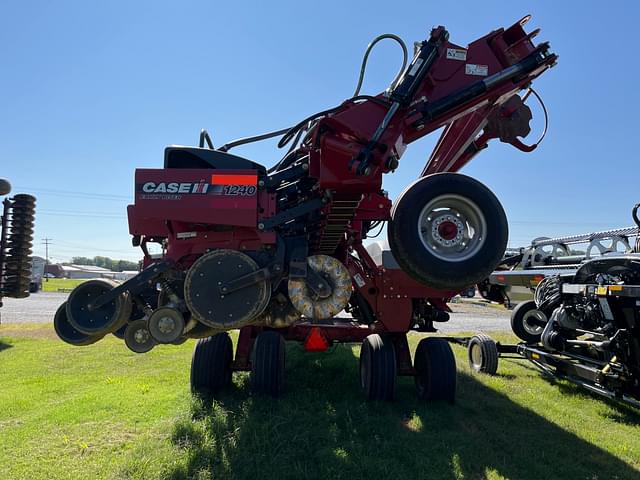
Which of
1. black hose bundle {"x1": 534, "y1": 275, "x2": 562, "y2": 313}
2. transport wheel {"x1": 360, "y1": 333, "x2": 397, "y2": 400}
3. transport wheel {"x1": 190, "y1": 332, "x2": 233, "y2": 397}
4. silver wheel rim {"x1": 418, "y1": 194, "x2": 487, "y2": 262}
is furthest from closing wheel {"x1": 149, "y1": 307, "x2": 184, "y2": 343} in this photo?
black hose bundle {"x1": 534, "y1": 275, "x2": 562, "y2": 313}

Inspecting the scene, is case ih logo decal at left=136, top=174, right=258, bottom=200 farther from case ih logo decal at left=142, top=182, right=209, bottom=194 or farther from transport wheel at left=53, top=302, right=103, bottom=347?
transport wheel at left=53, top=302, right=103, bottom=347

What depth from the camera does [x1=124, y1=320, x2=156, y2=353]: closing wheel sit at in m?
3.97

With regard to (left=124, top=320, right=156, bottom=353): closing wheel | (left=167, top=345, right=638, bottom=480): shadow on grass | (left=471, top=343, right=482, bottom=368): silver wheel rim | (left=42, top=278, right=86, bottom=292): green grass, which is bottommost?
(left=167, top=345, right=638, bottom=480): shadow on grass

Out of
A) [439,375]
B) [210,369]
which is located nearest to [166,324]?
[210,369]

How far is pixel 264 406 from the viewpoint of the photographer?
16.7 feet

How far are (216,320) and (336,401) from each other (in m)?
2.47

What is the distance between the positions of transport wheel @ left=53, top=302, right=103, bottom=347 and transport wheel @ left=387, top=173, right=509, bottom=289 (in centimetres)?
291

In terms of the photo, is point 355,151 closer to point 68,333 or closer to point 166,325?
point 166,325

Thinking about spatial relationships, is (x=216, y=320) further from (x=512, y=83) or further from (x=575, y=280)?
(x=575, y=280)

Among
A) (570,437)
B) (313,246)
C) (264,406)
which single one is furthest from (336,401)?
(570,437)

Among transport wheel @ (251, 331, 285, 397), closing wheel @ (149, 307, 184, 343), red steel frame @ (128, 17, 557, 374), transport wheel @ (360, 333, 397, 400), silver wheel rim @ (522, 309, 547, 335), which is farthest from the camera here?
silver wheel rim @ (522, 309, 547, 335)

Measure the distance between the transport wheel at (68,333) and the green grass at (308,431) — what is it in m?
1.01

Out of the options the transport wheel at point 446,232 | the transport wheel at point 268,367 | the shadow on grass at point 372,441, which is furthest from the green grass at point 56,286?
the transport wheel at point 446,232

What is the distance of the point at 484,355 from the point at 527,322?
1.73 meters
